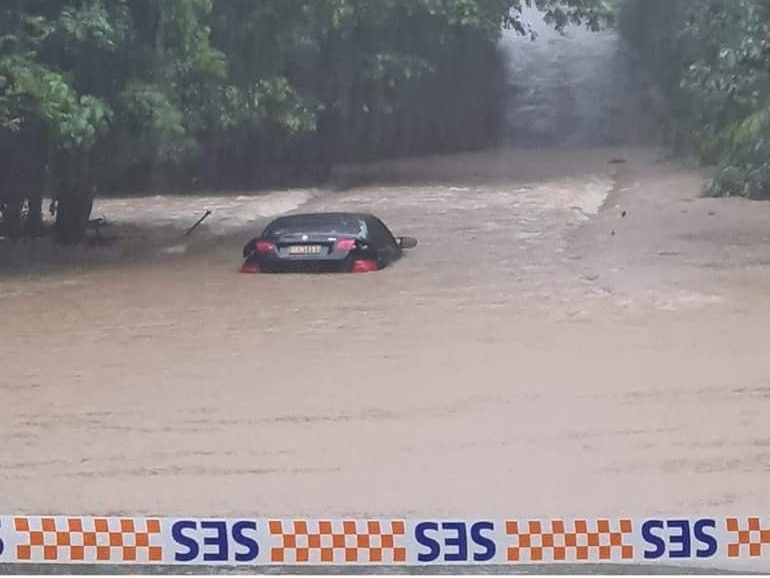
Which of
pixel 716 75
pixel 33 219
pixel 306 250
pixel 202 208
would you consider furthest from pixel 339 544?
pixel 202 208

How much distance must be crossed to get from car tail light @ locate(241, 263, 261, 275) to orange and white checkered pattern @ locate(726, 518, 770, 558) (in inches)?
536

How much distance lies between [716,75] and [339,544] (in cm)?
1682

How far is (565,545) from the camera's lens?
18.1ft

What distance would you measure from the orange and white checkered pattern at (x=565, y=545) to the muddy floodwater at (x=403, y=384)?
2068mm

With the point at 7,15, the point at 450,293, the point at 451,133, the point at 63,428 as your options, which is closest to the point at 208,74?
the point at 7,15

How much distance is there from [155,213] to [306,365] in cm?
1913

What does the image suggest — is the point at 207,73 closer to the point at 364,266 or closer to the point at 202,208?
the point at 364,266

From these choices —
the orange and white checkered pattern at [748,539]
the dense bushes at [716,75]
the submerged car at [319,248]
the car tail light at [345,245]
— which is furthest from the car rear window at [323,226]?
the orange and white checkered pattern at [748,539]

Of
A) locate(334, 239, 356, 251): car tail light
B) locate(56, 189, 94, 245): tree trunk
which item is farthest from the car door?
locate(56, 189, 94, 245): tree trunk

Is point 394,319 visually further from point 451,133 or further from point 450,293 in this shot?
point 451,133

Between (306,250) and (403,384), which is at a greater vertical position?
(306,250)

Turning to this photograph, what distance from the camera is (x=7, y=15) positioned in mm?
17234

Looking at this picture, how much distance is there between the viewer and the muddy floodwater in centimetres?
830

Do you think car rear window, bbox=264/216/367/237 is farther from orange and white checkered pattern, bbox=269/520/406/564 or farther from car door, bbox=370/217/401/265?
orange and white checkered pattern, bbox=269/520/406/564
